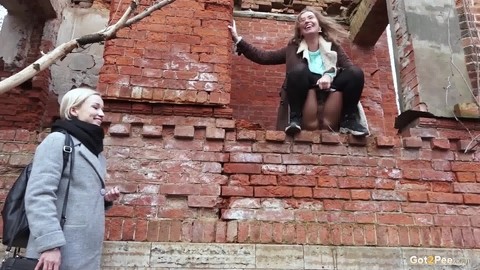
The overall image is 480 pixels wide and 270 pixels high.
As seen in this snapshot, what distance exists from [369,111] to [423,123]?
8.94ft

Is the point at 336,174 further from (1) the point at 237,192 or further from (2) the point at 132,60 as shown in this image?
(2) the point at 132,60

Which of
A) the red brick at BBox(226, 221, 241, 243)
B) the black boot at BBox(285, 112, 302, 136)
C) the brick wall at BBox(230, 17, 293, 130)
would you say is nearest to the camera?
the red brick at BBox(226, 221, 241, 243)

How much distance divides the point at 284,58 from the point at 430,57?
1245mm

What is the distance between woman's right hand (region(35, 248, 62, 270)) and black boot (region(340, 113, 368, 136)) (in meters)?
2.26

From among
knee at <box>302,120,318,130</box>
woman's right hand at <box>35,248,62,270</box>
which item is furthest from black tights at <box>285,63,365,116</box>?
woman's right hand at <box>35,248,62,270</box>

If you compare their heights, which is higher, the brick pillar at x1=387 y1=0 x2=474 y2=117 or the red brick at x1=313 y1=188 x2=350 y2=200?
the brick pillar at x1=387 y1=0 x2=474 y2=117

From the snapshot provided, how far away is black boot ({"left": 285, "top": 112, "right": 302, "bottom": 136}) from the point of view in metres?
3.38

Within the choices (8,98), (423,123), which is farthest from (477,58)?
(8,98)

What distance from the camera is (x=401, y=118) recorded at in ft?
12.3

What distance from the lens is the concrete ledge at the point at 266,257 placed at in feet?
9.61

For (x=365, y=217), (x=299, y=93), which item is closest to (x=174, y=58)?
(x=299, y=93)

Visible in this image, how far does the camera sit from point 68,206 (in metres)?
2.24

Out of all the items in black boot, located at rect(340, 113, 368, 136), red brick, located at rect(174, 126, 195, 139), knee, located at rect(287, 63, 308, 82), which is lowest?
red brick, located at rect(174, 126, 195, 139)

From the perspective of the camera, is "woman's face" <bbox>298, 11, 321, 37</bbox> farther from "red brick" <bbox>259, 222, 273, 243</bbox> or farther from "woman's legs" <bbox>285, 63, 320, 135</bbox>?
"red brick" <bbox>259, 222, 273, 243</bbox>
